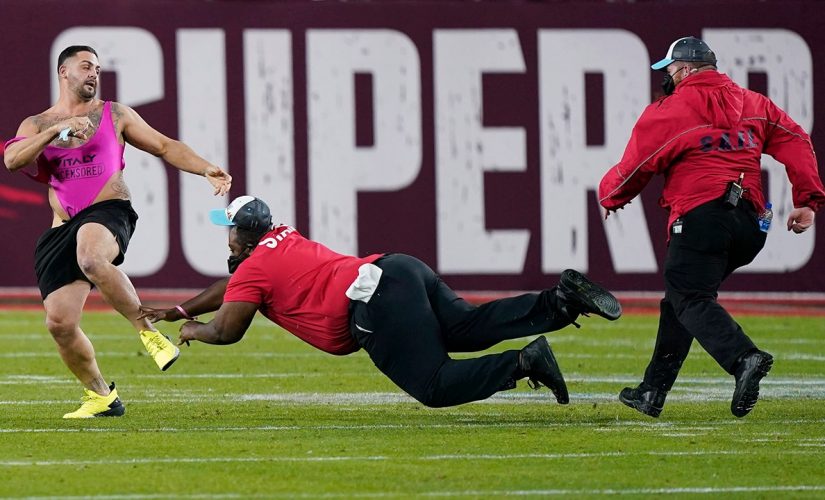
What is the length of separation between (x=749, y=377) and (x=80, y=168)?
3.93m

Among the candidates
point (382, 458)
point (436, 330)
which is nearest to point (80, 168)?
point (436, 330)

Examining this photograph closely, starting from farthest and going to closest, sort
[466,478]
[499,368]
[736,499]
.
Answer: [499,368], [466,478], [736,499]

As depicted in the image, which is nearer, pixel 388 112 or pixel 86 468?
pixel 86 468

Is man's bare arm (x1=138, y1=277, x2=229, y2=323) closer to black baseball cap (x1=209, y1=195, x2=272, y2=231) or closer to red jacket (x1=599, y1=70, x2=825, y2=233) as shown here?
black baseball cap (x1=209, y1=195, x2=272, y2=231)

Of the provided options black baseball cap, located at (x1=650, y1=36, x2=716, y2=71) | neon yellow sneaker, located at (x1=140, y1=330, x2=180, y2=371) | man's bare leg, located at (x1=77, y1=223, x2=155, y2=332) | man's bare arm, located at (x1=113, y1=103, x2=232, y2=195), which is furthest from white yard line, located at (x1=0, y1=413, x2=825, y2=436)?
black baseball cap, located at (x1=650, y1=36, x2=716, y2=71)

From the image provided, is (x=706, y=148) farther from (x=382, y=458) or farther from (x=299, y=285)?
(x=382, y=458)

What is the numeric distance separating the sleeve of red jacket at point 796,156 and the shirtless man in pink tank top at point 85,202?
302 cm

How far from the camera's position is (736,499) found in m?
6.53

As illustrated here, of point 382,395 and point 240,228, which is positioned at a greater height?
point 240,228

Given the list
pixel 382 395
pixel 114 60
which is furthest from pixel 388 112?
pixel 382 395

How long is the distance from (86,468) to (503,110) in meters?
11.6

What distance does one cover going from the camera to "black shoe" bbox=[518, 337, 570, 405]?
27.2 feet

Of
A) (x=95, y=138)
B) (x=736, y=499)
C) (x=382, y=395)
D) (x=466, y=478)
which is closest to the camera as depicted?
(x=736, y=499)

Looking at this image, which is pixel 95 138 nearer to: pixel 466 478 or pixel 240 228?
pixel 240 228
